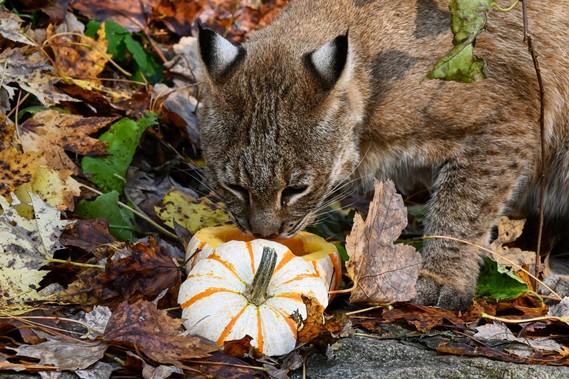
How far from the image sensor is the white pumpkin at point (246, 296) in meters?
3.64

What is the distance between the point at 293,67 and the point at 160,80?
2139mm

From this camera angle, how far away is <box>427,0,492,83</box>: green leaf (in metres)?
4.31

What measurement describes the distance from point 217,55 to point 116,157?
108 cm

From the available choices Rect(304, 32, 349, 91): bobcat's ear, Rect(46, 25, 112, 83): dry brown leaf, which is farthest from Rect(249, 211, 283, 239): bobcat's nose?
Rect(46, 25, 112, 83): dry brown leaf

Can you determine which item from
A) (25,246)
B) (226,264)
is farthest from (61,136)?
(226,264)

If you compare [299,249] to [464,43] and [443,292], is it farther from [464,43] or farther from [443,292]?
[464,43]

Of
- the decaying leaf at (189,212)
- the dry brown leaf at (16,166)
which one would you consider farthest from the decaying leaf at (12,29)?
the decaying leaf at (189,212)

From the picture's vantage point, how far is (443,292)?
4.63 metres

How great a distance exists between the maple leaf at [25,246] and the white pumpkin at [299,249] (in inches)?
26.1

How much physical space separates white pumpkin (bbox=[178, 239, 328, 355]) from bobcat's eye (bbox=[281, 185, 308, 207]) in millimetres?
468

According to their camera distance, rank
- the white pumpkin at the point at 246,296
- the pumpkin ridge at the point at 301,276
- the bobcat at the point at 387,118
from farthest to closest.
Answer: the bobcat at the point at 387,118
the pumpkin ridge at the point at 301,276
the white pumpkin at the point at 246,296

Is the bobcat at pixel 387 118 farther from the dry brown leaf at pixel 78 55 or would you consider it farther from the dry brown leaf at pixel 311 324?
the dry brown leaf at pixel 78 55

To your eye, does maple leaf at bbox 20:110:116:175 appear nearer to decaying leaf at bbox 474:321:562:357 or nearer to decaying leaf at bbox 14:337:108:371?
decaying leaf at bbox 14:337:108:371

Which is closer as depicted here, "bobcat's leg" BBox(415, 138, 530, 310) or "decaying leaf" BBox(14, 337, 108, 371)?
"decaying leaf" BBox(14, 337, 108, 371)
